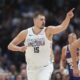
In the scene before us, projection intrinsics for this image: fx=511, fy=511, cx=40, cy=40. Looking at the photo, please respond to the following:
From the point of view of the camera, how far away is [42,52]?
9.42 metres

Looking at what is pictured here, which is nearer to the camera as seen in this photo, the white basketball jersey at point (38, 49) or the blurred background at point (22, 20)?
the white basketball jersey at point (38, 49)

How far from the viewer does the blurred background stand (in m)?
16.2

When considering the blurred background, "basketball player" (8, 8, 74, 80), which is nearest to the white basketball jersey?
"basketball player" (8, 8, 74, 80)

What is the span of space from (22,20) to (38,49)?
27.8 ft

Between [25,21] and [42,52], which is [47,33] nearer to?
[42,52]

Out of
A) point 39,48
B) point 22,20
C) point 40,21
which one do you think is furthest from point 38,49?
point 22,20

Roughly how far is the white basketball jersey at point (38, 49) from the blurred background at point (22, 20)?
5.29m

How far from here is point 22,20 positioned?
1784 cm

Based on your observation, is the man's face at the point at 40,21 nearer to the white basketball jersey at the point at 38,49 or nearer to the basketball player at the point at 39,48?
the basketball player at the point at 39,48

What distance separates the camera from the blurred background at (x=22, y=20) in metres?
16.2

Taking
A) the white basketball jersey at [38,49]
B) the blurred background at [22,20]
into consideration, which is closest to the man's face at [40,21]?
the white basketball jersey at [38,49]

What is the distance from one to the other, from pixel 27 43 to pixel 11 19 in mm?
8493

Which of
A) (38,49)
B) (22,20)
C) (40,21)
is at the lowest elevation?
(38,49)

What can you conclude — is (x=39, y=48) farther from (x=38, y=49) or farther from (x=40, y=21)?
(x=40, y=21)
